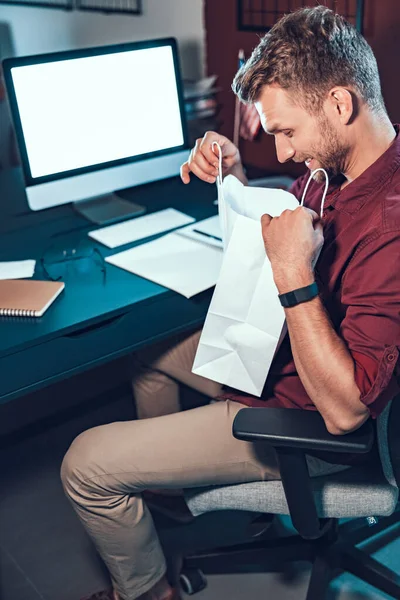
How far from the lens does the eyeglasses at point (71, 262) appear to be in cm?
171

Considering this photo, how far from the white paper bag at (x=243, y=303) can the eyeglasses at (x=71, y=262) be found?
1.21 ft

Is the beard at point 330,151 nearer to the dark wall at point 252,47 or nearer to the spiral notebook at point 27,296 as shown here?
the spiral notebook at point 27,296

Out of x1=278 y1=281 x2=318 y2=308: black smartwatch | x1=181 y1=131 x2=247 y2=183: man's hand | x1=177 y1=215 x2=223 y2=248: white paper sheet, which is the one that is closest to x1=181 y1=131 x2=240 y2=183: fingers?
x1=181 y1=131 x2=247 y2=183: man's hand

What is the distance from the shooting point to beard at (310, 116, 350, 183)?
1314 mm

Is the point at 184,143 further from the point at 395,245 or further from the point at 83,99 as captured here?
the point at 395,245

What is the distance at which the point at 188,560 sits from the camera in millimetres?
1688

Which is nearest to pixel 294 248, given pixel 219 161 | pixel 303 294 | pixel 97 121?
pixel 303 294

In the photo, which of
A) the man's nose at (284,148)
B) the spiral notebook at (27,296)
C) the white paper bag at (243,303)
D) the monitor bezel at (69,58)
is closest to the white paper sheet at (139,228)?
the monitor bezel at (69,58)

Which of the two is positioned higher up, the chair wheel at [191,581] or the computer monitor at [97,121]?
the computer monitor at [97,121]

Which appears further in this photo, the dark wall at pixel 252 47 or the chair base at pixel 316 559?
the dark wall at pixel 252 47

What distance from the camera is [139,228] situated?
6.31ft

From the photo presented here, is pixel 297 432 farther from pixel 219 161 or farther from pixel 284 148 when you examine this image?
pixel 219 161

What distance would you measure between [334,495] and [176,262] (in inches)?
25.8

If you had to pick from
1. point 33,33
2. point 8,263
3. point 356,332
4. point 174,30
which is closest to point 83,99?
point 8,263
